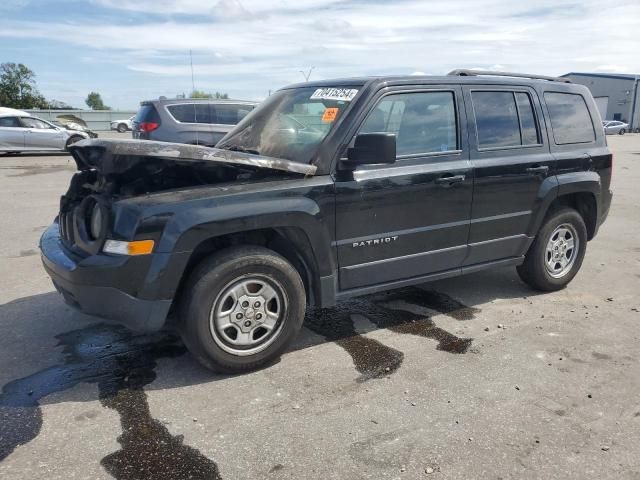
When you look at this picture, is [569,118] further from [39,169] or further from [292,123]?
[39,169]

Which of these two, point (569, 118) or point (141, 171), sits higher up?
point (569, 118)

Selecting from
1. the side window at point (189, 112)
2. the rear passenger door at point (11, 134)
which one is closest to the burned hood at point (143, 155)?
the side window at point (189, 112)

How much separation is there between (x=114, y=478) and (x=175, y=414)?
23.9 inches

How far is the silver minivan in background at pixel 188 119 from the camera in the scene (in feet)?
38.0

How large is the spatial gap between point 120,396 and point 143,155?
1.46 meters

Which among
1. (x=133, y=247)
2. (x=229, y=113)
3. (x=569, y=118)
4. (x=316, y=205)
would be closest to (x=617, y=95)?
(x=229, y=113)

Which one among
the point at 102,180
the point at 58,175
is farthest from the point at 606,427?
the point at 58,175

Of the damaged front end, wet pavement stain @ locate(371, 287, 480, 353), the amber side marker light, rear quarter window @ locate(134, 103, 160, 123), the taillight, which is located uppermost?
rear quarter window @ locate(134, 103, 160, 123)

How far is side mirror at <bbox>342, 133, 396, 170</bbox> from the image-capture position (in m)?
3.63

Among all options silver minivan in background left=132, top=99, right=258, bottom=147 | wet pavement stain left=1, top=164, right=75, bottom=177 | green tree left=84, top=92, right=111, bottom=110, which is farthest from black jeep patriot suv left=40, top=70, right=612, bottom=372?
green tree left=84, top=92, right=111, bottom=110

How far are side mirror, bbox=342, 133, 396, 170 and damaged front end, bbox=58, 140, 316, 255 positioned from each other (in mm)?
330

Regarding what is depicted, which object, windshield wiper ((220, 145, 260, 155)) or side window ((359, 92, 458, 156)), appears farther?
windshield wiper ((220, 145, 260, 155))

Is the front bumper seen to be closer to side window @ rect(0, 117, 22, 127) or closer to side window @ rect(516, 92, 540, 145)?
side window @ rect(516, 92, 540, 145)

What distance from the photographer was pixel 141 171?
11.3 ft
